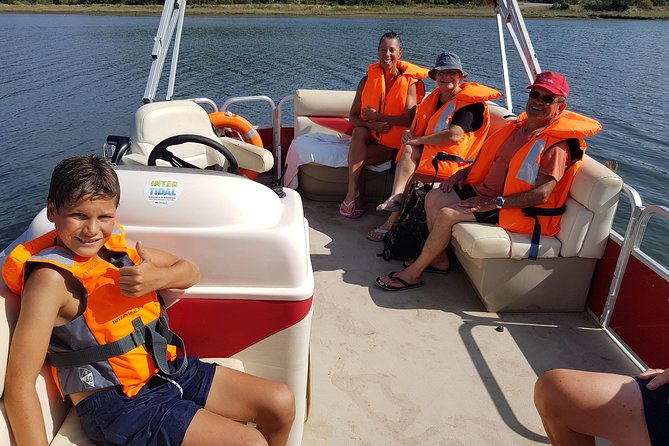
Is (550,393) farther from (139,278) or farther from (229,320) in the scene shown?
(139,278)

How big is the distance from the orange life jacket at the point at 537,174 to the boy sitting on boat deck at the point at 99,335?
167 cm

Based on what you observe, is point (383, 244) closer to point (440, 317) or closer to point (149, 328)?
point (440, 317)

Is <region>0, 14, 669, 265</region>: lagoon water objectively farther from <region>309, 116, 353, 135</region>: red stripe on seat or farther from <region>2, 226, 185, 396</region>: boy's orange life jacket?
<region>2, 226, 185, 396</region>: boy's orange life jacket

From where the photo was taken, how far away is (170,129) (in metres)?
3.20

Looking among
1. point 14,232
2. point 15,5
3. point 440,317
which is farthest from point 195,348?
point 15,5

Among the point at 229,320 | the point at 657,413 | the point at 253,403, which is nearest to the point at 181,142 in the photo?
the point at 229,320

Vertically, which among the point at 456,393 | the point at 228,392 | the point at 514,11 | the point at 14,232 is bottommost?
the point at 14,232

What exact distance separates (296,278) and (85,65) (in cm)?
1457

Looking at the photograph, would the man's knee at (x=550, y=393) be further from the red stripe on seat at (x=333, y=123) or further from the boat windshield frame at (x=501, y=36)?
the red stripe on seat at (x=333, y=123)

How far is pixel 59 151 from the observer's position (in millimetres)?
8195

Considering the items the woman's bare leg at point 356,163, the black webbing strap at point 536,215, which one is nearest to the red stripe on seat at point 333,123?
the woman's bare leg at point 356,163

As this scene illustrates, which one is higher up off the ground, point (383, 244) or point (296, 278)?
point (296, 278)

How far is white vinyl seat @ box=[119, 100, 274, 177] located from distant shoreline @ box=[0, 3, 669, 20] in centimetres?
2993

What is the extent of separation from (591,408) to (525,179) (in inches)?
52.8
